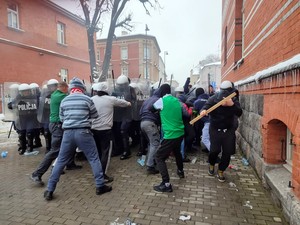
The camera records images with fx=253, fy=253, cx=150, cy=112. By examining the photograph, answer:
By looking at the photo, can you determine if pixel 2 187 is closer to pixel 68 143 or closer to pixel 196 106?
pixel 68 143

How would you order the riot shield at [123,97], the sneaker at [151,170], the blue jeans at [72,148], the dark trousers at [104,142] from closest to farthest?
the blue jeans at [72,148], the dark trousers at [104,142], the sneaker at [151,170], the riot shield at [123,97]

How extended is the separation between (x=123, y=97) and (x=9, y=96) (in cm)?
342

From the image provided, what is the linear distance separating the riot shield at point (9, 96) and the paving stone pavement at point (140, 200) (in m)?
2.38

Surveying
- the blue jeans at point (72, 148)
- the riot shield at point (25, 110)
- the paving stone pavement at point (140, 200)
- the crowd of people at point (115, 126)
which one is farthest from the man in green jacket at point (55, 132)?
the riot shield at point (25, 110)

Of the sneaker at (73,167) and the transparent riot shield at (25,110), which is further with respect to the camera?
the transparent riot shield at (25,110)

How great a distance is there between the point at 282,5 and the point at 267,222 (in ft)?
9.72

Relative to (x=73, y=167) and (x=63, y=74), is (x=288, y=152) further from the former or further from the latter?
(x=63, y=74)

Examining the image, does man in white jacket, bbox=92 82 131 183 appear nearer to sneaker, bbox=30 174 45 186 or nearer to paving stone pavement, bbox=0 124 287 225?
paving stone pavement, bbox=0 124 287 225

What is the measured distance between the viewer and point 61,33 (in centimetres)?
2145

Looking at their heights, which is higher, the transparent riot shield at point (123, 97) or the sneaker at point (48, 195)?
the transparent riot shield at point (123, 97)

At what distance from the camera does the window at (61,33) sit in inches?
824

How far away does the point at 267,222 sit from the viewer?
129 inches

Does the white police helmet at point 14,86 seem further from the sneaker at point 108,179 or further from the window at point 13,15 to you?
the window at point 13,15

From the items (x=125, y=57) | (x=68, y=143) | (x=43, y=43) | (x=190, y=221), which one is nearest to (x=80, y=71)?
(x=43, y=43)
